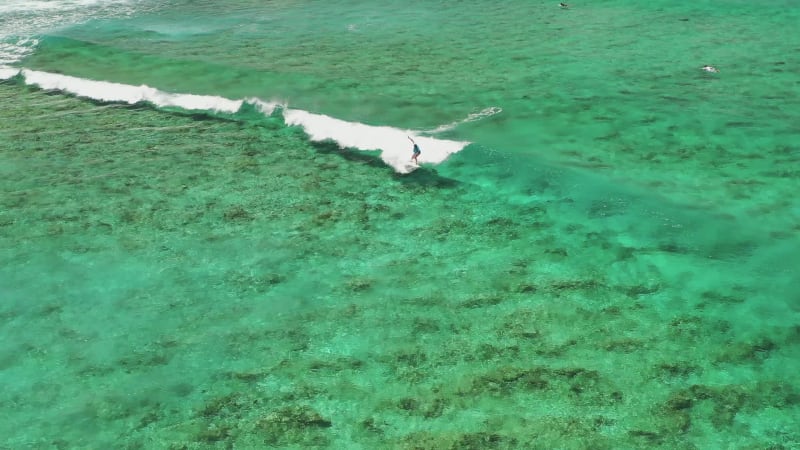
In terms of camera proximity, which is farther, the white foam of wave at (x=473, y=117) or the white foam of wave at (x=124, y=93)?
the white foam of wave at (x=124, y=93)

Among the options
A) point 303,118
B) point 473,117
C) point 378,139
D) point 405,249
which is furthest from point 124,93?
point 405,249

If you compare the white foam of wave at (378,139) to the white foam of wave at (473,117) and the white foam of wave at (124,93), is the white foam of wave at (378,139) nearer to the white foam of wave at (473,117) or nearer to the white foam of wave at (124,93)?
the white foam of wave at (473,117)

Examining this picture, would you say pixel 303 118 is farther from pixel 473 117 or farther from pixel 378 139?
pixel 473 117

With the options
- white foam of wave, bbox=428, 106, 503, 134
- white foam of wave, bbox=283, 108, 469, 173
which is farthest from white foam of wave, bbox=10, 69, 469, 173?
white foam of wave, bbox=428, 106, 503, 134

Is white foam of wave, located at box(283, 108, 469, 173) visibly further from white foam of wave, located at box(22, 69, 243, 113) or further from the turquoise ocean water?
white foam of wave, located at box(22, 69, 243, 113)

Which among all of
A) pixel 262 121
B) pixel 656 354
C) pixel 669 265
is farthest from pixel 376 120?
pixel 656 354

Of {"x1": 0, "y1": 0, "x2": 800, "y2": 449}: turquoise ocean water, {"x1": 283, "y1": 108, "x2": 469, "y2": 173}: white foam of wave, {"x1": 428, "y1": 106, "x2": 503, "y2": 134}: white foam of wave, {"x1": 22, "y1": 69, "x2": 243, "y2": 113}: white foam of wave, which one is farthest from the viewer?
{"x1": 22, "y1": 69, "x2": 243, "y2": 113}: white foam of wave

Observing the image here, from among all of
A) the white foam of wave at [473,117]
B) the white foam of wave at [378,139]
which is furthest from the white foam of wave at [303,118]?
the white foam of wave at [473,117]
